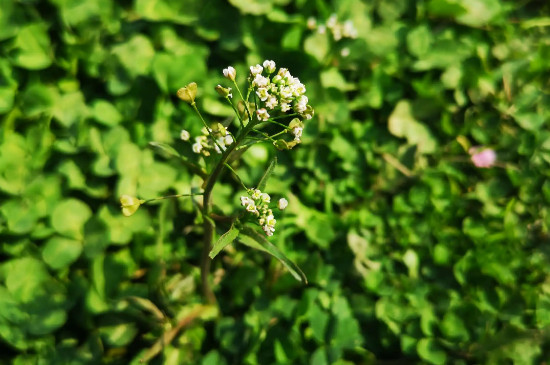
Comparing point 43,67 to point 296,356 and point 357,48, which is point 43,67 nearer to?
point 357,48

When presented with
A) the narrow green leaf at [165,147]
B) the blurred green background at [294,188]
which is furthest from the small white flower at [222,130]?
the blurred green background at [294,188]

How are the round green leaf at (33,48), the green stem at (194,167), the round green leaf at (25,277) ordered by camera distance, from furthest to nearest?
the round green leaf at (33,48)
the round green leaf at (25,277)
the green stem at (194,167)

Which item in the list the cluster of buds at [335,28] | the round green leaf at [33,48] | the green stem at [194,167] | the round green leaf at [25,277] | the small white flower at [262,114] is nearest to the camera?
the small white flower at [262,114]

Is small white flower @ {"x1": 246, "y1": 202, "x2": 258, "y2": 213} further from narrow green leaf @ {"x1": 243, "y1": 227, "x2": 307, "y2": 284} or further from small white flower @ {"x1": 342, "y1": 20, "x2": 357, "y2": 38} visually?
small white flower @ {"x1": 342, "y1": 20, "x2": 357, "y2": 38}

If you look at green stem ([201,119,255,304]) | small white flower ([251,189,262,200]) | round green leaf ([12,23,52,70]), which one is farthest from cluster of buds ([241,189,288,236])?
round green leaf ([12,23,52,70])

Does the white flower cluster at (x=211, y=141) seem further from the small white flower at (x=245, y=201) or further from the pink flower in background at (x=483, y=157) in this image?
the pink flower in background at (x=483, y=157)

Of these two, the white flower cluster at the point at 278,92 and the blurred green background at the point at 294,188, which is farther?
the blurred green background at the point at 294,188

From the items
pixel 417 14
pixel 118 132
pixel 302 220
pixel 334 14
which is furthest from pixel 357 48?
pixel 118 132

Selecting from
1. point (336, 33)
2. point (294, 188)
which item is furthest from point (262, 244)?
point (336, 33)
